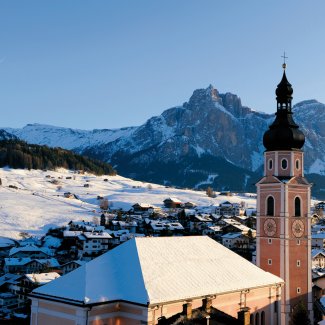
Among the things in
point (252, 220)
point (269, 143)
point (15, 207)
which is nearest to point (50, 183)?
point (15, 207)

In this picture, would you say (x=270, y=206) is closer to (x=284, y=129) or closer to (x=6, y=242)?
(x=284, y=129)

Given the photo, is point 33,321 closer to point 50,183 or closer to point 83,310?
point 83,310

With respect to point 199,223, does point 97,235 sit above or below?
below

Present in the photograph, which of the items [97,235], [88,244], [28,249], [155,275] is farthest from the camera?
[97,235]

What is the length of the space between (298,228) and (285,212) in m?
1.63

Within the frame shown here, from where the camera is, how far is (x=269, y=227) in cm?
3550

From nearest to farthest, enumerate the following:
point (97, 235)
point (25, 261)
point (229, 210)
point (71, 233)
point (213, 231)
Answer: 1. point (25, 261)
2. point (97, 235)
3. point (71, 233)
4. point (213, 231)
5. point (229, 210)

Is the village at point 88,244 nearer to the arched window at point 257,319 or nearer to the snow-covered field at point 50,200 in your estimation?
the snow-covered field at point 50,200

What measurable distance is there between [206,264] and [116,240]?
230ft

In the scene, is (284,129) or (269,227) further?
(269,227)

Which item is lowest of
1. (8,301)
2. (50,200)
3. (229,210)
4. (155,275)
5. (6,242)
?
(8,301)

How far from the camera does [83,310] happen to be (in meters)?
21.0

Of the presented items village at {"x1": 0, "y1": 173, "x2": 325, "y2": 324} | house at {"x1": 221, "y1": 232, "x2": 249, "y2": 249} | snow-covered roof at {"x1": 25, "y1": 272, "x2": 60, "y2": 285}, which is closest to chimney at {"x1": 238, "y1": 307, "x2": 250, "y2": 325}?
village at {"x1": 0, "y1": 173, "x2": 325, "y2": 324}

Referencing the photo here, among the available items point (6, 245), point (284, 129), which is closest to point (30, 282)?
point (284, 129)
